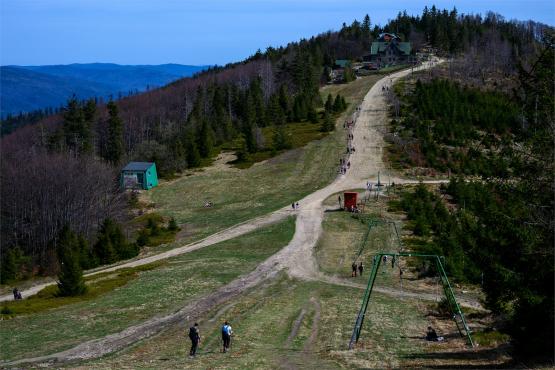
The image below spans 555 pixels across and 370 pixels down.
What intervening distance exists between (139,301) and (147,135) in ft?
286

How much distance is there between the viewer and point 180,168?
96.9 meters

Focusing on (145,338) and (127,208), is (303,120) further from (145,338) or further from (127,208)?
(145,338)

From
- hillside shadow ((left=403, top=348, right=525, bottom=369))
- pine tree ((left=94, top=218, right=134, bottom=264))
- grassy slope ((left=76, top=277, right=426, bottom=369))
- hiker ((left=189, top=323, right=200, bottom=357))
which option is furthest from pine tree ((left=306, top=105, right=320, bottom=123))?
hiker ((left=189, top=323, right=200, bottom=357))

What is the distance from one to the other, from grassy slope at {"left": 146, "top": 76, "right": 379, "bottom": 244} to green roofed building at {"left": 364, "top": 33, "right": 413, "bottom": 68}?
81.4 m

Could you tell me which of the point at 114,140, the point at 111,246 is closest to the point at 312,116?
the point at 114,140

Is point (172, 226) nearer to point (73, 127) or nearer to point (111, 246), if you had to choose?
point (111, 246)

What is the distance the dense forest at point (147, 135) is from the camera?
71.6 m

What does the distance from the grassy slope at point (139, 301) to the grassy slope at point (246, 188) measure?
31.3 feet

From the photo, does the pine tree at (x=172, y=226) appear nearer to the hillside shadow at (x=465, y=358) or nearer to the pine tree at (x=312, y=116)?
the hillside shadow at (x=465, y=358)

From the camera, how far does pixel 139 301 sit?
3997 centimetres

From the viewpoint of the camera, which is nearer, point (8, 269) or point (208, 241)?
point (8, 269)

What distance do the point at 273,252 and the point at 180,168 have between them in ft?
153

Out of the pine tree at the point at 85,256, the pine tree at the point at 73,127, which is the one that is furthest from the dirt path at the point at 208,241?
the pine tree at the point at 73,127

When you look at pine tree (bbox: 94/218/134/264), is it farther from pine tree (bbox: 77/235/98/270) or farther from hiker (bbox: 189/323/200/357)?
hiker (bbox: 189/323/200/357)
